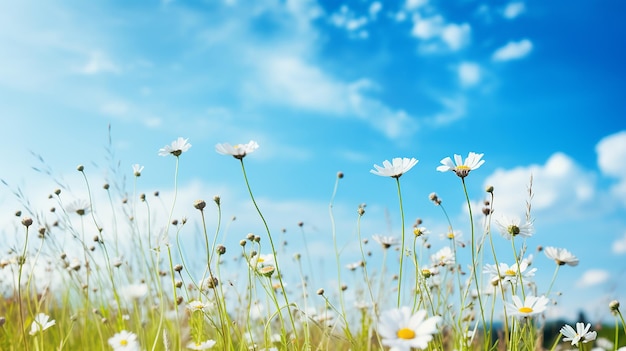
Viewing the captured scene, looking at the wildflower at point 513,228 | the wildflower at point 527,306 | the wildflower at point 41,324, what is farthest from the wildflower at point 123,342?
the wildflower at point 513,228

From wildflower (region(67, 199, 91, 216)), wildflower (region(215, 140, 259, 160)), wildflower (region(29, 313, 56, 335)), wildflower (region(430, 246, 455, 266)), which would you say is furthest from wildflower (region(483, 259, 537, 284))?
wildflower (region(67, 199, 91, 216))

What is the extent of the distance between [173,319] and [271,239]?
1.74 metres

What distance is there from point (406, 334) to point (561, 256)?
43.0 inches

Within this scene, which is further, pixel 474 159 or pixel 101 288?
pixel 101 288

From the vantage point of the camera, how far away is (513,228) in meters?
2.00

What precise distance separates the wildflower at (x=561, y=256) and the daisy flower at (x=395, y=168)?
0.59 metres

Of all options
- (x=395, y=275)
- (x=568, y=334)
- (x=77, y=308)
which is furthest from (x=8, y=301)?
(x=568, y=334)

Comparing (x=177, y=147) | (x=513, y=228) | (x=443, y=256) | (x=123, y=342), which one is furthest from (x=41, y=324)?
(x=513, y=228)

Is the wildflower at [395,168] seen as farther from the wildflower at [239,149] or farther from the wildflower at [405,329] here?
the wildflower at [405,329]

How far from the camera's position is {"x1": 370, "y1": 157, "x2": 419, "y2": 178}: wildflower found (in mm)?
1916

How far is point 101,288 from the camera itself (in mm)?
3305

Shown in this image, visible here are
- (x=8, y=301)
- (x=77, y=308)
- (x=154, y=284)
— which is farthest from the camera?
(x=8, y=301)

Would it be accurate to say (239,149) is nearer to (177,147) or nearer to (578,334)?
(177,147)

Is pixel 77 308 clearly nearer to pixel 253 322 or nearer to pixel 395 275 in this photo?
pixel 253 322
